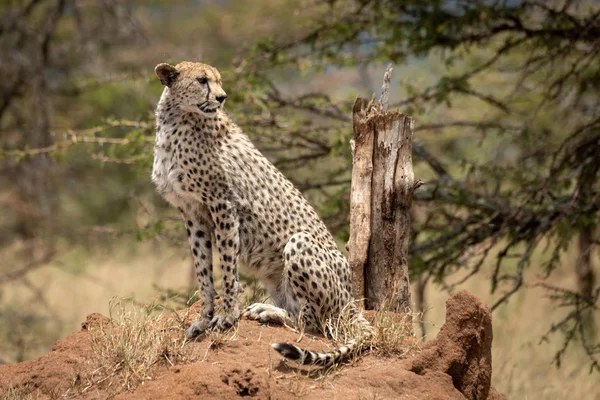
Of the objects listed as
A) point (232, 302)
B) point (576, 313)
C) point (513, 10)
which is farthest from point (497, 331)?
point (232, 302)

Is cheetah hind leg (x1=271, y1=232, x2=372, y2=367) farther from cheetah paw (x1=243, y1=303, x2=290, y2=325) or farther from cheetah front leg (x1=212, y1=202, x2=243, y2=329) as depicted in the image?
cheetah front leg (x1=212, y1=202, x2=243, y2=329)

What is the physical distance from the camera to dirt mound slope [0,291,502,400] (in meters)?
4.23

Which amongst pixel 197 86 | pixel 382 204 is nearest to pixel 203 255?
pixel 197 86

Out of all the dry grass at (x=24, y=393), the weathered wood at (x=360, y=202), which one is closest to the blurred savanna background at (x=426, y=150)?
the weathered wood at (x=360, y=202)

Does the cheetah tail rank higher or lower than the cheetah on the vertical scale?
lower

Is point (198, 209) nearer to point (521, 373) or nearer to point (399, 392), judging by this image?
point (399, 392)

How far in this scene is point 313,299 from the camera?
5285mm

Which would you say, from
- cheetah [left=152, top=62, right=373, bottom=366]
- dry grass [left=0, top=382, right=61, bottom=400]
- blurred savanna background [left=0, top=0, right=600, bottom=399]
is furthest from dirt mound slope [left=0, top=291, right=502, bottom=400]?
blurred savanna background [left=0, top=0, right=600, bottom=399]

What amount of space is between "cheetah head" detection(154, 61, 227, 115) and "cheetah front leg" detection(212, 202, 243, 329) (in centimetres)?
63

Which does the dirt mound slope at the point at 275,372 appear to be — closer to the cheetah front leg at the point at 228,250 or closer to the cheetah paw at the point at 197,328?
the cheetah paw at the point at 197,328

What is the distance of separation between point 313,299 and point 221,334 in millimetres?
700

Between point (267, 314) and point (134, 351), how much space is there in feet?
3.17

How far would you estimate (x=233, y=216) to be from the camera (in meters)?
5.34

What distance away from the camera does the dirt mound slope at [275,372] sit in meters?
4.23
